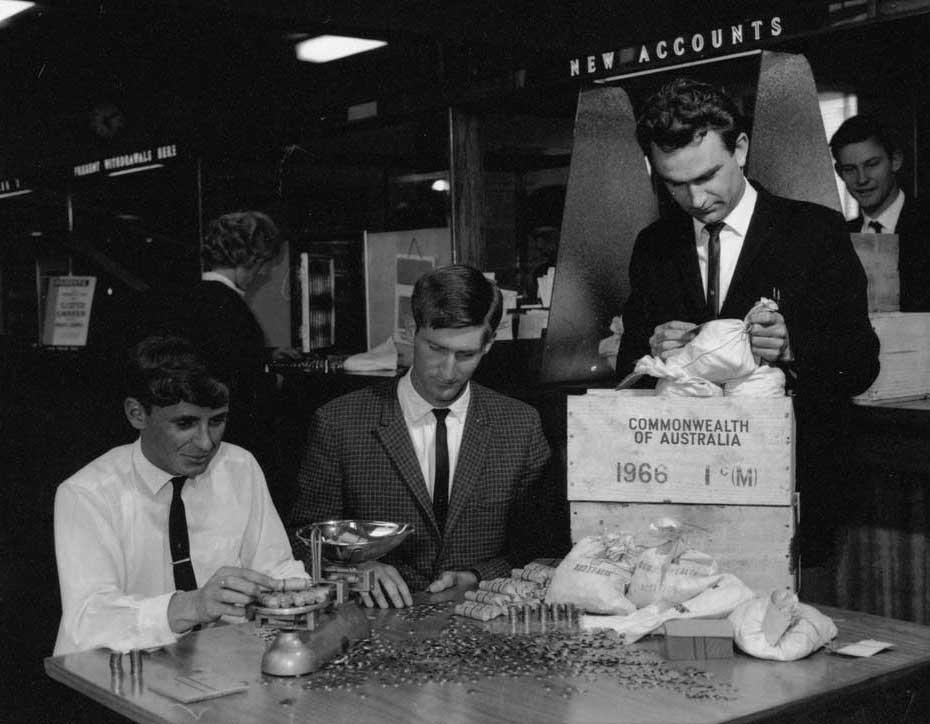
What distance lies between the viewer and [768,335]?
99.6 inches

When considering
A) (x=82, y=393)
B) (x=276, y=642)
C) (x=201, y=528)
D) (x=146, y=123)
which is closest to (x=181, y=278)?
(x=146, y=123)

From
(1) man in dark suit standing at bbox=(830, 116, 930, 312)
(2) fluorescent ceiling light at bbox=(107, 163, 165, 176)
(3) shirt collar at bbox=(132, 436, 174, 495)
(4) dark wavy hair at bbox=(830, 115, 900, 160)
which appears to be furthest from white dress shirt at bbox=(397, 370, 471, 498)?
(2) fluorescent ceiling light at bbox=(107, 163, 165, 176)

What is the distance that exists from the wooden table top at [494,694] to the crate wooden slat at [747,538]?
293mm

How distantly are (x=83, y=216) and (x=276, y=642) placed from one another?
894 centimetres

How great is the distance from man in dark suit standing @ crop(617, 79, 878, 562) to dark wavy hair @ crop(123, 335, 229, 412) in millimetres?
1000

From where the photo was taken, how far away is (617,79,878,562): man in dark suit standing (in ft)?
8.93

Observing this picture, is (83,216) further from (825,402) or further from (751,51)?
(825,402)

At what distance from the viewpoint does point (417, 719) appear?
1654 mm

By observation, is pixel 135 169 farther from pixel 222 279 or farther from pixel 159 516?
pixel 159 516

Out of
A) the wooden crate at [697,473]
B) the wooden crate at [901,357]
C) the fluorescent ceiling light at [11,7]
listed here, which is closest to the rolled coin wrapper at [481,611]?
the wooden crate at [697,473]

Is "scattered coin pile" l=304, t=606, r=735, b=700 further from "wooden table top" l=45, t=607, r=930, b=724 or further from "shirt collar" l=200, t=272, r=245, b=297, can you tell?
"shirt collar" l=200, t=272, r=245, b=297

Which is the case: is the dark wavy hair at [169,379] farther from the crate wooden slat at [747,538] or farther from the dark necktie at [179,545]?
the crate wooden slat at [747,538]

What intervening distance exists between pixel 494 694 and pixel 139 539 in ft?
3.68

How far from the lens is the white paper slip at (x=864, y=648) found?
6.44 ft
